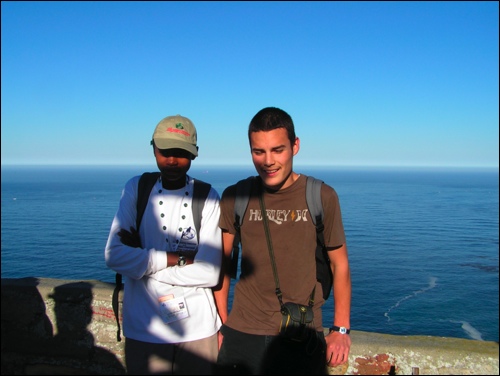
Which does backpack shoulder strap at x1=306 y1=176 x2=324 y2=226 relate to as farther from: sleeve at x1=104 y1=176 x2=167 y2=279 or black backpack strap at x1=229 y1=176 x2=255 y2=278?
sleeve at x1=104 y1=176 x2=167 y2=279

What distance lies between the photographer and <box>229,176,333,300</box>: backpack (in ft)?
9.58

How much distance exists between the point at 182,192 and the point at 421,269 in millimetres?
56952

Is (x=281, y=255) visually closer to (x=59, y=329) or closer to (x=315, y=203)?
(x=315, y=203)

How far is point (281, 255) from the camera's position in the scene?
297cm

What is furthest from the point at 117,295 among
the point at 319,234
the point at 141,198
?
the point at 319,234

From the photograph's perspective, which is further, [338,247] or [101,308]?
[101,308]

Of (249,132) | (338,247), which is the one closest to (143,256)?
(249,132)

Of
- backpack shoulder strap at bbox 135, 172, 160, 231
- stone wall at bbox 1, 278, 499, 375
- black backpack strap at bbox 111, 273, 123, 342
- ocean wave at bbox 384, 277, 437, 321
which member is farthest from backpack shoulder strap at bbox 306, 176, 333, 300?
ocean wave at bbox 384, 277, 437, 321

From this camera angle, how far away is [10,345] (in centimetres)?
390

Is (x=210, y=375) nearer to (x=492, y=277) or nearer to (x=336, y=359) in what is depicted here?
(x=336, y=359)

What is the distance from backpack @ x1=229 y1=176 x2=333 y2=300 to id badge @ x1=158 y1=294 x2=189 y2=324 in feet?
1.83

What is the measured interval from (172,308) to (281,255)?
879 mm

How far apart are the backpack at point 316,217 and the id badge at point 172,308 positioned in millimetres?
557

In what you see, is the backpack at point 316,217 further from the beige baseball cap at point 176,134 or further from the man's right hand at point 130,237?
the man's right hand at point 130,237
